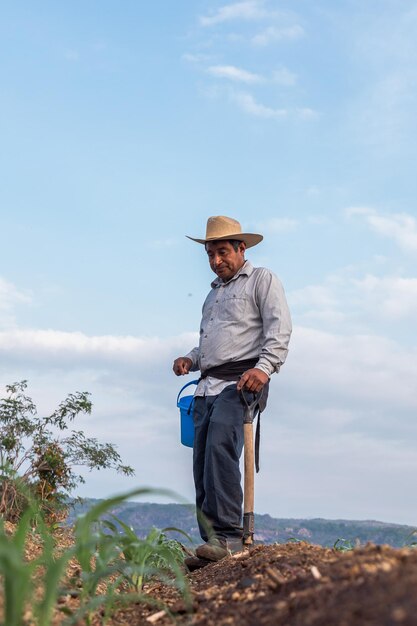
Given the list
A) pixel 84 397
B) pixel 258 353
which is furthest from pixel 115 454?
pixel 258 353

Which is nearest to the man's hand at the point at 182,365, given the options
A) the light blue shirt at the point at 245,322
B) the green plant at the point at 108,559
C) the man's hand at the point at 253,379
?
the light blue shirt at the point at 245,322

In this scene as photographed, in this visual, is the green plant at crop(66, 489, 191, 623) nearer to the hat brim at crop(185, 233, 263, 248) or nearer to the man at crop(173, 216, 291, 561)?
the man at crop(173, 216, 291, 561)

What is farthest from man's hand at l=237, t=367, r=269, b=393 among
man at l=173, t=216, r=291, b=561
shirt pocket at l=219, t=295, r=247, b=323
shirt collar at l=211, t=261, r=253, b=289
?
shirt collar at l=211, t=261, r=253, b=289

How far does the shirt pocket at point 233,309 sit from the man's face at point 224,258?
201 mm

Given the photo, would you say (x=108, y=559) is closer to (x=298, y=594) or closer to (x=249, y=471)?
(x=298, y=594)

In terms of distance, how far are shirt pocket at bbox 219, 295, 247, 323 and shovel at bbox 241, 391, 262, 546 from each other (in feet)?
1.99

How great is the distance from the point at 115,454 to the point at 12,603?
765 cm

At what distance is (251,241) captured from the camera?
21.1 feet

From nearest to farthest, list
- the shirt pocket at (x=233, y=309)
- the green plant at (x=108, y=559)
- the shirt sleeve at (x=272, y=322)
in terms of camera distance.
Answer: the green plant at (x=108, y=559) → the shirt sleeve at (x=272, y=322) → the shirt pocket at (x=233, y=309)

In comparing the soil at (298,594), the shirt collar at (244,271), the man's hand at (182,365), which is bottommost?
the soil at (298,594)

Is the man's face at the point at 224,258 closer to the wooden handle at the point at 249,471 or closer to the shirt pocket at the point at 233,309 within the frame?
the shirt pocket at the point at 233,309

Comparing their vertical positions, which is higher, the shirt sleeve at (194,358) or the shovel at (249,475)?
the shirt sleeve at (194,358)

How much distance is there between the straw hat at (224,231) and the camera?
20.4 feet

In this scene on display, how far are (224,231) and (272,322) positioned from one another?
0.81 meters
